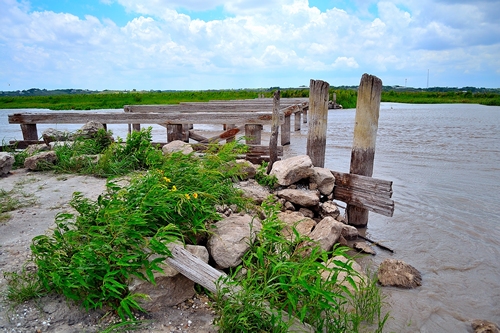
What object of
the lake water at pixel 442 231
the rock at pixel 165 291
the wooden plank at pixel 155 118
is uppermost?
the wooden plank at pixel 155 118

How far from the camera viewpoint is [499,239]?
6164mm

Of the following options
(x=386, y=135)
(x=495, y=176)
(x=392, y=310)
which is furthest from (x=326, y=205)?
(x=386, y=135)

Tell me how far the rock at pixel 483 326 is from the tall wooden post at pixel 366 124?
9.63ft

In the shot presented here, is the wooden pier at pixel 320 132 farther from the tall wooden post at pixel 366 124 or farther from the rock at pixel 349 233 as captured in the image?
→ the rock at pixel 349 233

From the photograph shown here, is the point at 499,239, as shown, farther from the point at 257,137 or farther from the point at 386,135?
the point at 386,135

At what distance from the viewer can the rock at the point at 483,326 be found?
3695 mm

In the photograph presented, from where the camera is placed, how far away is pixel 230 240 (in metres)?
3.91

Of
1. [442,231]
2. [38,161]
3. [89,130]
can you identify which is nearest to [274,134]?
[442,231]

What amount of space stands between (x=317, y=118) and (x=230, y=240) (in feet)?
12.7

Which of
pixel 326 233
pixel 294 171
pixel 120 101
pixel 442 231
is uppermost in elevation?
pixel 294 171

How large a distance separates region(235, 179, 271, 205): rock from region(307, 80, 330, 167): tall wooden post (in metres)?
1.41

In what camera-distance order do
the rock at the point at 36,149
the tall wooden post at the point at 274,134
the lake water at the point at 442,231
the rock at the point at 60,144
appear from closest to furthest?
the lake water at the point at 442,231 < the tall wooden post at the point at 274,134 < the rock at the point at 60,144 < the rock at the point at 36,149

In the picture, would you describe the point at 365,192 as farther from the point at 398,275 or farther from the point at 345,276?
the point at 345,276

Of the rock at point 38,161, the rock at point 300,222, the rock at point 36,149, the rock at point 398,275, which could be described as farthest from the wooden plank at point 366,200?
the rock at point 36,149
